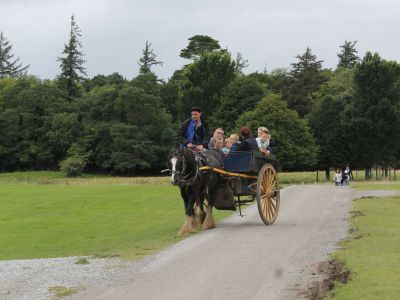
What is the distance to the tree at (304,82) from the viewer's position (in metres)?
96.2

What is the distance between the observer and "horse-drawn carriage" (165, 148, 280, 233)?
47.5 ft

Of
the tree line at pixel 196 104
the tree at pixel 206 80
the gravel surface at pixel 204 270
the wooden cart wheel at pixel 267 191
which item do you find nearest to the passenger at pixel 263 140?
the wooden cart wheel at pixel 267 191

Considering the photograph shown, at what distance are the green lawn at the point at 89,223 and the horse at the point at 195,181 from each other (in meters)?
0.82

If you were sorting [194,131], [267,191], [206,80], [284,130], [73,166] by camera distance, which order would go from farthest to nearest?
[73,166] < [206,80] < [284,130] < [267,191] < [194,131]

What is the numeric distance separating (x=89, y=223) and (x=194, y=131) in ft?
34.3

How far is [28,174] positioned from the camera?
92.9 meters

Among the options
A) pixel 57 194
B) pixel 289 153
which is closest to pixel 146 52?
pixel 289 153

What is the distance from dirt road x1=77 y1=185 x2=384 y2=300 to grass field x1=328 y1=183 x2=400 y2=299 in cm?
48

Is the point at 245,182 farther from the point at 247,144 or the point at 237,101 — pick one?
the point at 237,101

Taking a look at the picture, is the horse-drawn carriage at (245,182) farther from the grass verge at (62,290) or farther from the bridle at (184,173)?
the grass verge at (62,290)

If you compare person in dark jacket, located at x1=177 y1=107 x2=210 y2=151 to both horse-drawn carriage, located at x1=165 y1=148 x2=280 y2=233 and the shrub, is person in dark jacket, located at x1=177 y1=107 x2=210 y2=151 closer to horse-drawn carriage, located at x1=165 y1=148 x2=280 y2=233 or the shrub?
horse-drawn carriage, located at x1=165 y1=148 x2=280 y2=233

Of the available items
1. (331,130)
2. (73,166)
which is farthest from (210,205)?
(73,166)

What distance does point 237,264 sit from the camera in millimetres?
10234

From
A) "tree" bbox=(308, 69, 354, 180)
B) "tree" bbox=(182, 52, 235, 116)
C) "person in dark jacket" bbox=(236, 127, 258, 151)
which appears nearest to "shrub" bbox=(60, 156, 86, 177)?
"tree" bbox=(182, 52, 235, 116)
